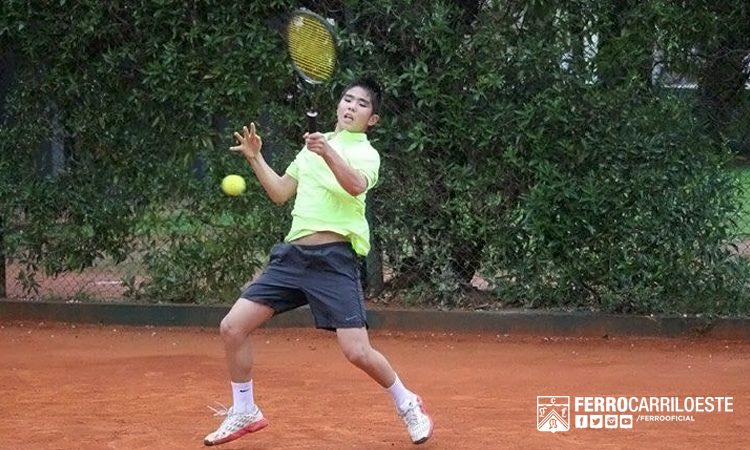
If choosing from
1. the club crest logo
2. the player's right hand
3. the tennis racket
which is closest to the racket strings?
the tennis racket

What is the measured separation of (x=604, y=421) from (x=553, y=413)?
0.95 ft

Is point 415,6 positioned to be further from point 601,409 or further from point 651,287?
point 601,409

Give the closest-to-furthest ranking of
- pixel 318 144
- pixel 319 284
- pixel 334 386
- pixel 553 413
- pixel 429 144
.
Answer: pixel 318 144 < pixel 319 284 < pixel 553 413 < pixel 334 386 < pixel 429 144

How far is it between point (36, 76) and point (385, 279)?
2.72 metres

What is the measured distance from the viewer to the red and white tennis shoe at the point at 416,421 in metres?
5.06

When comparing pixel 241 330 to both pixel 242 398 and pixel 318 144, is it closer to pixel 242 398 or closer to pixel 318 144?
pixel 242 398

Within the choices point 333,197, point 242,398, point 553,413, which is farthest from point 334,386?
point 333,197

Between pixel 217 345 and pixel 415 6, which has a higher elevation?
pixel 415 6

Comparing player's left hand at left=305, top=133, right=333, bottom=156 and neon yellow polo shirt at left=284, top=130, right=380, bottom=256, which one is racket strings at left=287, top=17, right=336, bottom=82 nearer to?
neon yellow polo shirt at left=284, top=130, right=380, bottom=256

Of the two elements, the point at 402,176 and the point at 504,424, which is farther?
the point at 402,176

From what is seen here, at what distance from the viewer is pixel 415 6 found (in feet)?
26.2

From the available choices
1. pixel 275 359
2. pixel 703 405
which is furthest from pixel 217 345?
pixel 703 405

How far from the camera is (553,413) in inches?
229

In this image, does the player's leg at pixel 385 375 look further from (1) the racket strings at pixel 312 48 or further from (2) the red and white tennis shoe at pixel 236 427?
(1) the racket strings at pixel 312 48
